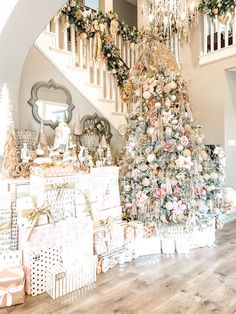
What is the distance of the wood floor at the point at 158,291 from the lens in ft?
6.12

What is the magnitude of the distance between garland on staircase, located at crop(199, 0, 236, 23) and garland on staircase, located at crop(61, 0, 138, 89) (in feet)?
3.88

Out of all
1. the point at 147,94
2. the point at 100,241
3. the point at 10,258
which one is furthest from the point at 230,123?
the point at 10,258

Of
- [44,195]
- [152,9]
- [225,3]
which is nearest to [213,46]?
[225,3]

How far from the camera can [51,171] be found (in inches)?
92.1

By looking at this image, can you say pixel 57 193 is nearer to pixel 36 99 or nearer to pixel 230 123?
pixel 36 99

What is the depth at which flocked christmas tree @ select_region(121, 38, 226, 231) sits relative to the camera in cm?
279

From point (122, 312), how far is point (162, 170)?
145cm

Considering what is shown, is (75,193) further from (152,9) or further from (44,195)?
(152,9)

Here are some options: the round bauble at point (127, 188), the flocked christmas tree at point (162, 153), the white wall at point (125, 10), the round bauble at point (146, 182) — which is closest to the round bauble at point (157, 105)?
the flocked christmas tree at point (162, 153)

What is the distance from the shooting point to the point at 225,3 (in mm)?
3957

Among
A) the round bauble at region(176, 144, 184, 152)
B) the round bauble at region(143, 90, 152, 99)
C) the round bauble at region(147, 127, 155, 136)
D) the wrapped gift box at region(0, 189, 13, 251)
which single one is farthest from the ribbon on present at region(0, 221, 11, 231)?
the round bauble at region(143, 90, 152, 99)

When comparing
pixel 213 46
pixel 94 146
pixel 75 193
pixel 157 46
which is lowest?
pixel 75 193

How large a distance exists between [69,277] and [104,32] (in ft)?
10.7

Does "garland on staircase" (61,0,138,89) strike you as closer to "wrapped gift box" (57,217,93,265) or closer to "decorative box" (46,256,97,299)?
"wrapped gift box" (57,217,93,265)
